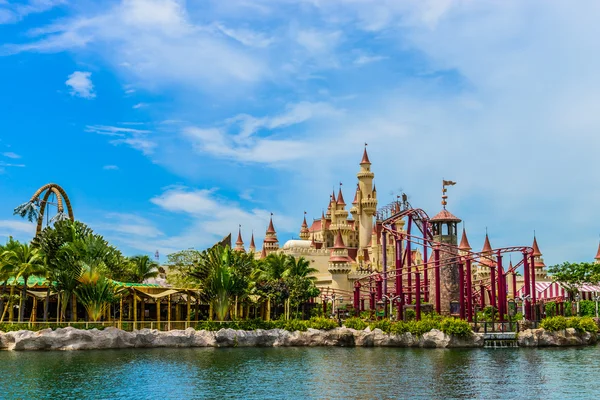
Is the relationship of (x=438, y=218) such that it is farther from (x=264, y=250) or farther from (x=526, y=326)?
(x=264, y=250)

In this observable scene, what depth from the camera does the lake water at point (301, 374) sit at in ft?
80.3

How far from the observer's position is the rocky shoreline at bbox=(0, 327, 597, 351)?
126 feet

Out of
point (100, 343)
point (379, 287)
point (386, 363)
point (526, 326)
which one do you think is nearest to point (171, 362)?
point (100, 343)

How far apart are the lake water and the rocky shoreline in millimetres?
1586

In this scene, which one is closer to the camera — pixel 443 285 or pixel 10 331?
pixel 10 331

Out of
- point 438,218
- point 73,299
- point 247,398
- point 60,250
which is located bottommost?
point 247,398

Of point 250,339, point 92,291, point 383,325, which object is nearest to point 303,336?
point 250,339

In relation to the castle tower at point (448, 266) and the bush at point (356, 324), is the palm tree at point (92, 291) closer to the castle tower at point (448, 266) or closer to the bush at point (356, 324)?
the bush at point (356, 324)

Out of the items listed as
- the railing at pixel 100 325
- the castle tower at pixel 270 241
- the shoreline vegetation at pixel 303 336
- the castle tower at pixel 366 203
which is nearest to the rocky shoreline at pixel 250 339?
the shoreline vegetation at pixel 303 336

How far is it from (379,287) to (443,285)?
17.9ft

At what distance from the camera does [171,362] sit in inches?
1320

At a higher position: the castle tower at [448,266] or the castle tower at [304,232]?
the castle tower at [304,232]

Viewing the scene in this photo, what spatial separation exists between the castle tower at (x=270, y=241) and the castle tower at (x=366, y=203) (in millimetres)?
11979

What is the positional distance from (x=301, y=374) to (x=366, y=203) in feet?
229
